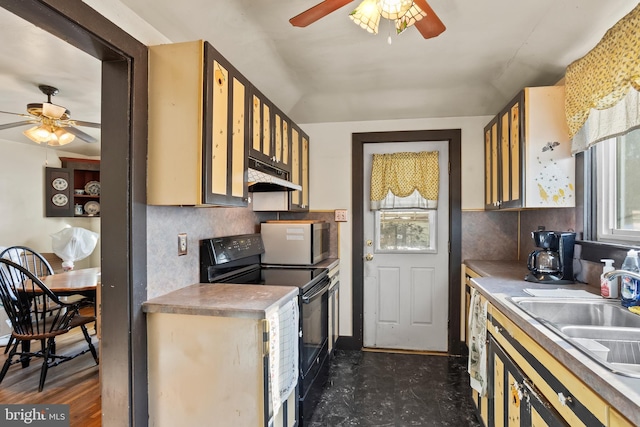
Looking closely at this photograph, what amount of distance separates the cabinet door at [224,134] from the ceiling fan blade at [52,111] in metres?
1.78

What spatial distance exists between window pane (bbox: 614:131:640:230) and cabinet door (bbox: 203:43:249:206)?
6.65ft

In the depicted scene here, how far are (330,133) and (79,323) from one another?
273 cm

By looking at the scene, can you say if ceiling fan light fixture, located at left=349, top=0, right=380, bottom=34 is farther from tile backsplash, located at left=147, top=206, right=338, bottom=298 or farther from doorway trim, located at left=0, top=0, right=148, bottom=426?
tile backsplash, located at left=147, top=206, right=338, bottom=298

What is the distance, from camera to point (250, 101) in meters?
2.02

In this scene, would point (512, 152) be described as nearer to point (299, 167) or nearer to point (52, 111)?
point (299, 167)

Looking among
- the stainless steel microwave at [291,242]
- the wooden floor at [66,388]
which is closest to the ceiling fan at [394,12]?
the stainless steel microwave at [291,242]

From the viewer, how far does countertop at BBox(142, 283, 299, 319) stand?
4.87 ft

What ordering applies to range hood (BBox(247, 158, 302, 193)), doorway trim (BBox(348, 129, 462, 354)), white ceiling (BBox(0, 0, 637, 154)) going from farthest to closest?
doorway trim (BBox(348, 129, 462, 354))
range hood (BBox(247, 158, 302, 193))
white ceiling (BBox(0, 0, 637, 154))

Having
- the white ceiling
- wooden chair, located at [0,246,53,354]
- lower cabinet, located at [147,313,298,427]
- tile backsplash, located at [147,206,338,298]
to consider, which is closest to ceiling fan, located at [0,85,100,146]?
the white ceiling

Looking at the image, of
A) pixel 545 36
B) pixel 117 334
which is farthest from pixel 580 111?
pixel 117 334

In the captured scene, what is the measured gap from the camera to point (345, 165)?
338 centimetres

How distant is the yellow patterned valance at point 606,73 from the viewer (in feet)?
4.48

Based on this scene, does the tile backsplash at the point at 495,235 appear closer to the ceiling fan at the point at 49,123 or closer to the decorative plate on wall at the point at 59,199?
the ceiling fan at the point at 49,123

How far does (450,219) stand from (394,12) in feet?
7.12
